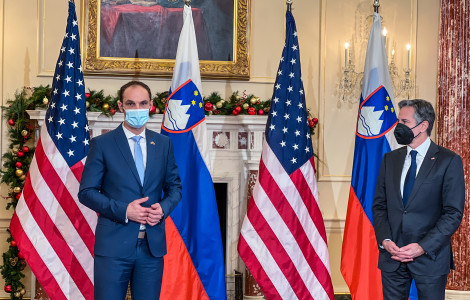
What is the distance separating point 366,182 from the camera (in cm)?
547

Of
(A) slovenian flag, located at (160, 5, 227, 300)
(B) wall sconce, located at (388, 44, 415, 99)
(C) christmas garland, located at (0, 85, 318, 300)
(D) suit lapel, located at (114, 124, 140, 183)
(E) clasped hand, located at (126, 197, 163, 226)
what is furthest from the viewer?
(B) wall sconce, located at (388, 44, 415, 99)

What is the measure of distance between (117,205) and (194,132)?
209 cm

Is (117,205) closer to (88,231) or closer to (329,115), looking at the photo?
(88,231)

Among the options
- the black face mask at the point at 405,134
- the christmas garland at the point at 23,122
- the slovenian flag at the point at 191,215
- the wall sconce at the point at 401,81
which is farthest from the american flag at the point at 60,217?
the wall sconce at the point at 401,81

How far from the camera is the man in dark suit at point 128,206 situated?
332cm

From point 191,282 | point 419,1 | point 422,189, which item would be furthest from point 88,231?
point 419,1

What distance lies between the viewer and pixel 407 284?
3.64m

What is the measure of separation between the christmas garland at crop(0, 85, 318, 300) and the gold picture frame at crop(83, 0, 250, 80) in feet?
0.89

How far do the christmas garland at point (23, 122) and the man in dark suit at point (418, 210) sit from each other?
106 inches

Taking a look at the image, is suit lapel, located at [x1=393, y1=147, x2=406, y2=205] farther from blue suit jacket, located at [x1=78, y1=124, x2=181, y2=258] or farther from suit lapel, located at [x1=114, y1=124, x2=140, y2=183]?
suit lapel, located at [x1=114, y1=124, x2=140, y2=183]

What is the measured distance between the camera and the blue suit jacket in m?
3.33

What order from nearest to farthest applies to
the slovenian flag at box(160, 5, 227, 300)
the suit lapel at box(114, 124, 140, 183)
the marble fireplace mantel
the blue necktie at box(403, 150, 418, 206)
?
the suit lapel at box(114, 124, 140, 183) → the blue necktie at box(403, 150, 418, 206) → the slovenian flag at box(160, 5, 227, 300) → the marble fireplace mantel

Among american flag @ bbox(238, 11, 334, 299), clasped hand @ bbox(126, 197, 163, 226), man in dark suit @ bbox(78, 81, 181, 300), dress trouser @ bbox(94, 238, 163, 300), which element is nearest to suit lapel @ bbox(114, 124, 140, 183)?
man in dark suit @ bbox(78, 81, 181, 300)

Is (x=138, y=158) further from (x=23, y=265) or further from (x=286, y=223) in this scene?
(x=23, y=265)
